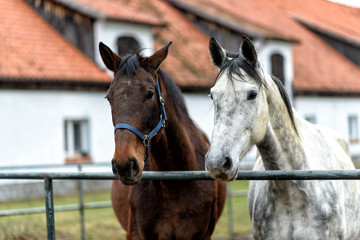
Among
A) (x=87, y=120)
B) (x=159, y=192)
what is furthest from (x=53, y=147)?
(x=159, y=192)

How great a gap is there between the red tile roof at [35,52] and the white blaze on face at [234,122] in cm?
1204

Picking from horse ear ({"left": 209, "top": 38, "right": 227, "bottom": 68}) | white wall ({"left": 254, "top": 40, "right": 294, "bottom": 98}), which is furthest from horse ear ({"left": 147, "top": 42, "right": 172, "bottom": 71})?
white wall ({"left": 254, "top": 40, "right": 294, "bottom": 98})

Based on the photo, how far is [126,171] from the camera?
3307 mm

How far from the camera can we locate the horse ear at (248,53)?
130 inches

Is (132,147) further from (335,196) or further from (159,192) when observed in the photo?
(335,196)

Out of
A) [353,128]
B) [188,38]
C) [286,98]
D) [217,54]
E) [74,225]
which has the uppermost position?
Result: [188,38]

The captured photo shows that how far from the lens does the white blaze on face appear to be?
3.00 meters

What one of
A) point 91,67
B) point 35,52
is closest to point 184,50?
point 91,67

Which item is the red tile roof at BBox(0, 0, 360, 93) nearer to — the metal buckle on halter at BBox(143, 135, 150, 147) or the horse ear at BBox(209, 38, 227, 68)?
the metal buckle on halter at BBox(143, 135, 150, 147)

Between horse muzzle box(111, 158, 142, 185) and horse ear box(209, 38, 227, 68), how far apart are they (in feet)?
2.66

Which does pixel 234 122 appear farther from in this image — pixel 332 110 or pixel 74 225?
pixel 332 110

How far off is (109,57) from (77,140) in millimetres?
12910

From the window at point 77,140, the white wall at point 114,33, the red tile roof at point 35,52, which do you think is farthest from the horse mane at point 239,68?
the white wall at point 114,33

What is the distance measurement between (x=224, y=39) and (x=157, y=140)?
17.4m
